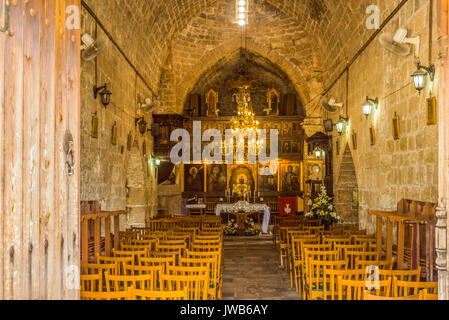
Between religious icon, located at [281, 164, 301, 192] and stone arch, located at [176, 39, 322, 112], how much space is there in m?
3.38

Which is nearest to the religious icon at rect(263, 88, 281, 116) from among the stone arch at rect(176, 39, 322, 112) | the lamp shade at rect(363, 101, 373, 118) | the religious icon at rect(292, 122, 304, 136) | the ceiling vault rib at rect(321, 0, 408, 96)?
the religious icon at rect(292, 122, 304, 136)

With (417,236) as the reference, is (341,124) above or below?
above

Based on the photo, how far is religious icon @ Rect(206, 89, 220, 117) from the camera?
1928 cm

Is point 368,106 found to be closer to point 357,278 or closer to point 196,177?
point 357,278

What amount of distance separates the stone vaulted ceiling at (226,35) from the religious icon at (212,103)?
2042 millimetres

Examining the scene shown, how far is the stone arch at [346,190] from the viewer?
12688mm

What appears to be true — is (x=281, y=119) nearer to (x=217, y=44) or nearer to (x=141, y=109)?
(x=217, y=44)

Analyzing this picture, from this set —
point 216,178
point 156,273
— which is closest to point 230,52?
point 216,178

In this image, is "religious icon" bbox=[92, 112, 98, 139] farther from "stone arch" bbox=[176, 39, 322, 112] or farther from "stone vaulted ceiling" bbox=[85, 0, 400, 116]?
"stone arch" bbox=[176, 39, 322, 112]

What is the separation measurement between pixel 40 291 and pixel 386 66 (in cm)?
802

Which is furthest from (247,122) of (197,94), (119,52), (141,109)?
(197,94)

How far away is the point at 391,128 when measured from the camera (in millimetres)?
8219

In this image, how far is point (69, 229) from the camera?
2.69 m

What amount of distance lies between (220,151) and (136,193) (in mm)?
6773
